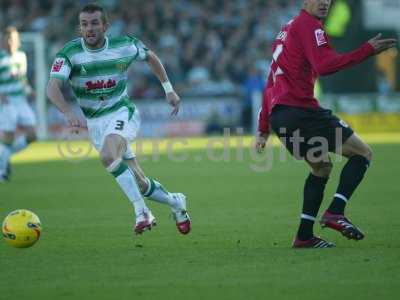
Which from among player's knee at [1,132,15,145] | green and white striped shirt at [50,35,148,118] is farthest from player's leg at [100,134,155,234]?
player's knee at [1,132,15,145]

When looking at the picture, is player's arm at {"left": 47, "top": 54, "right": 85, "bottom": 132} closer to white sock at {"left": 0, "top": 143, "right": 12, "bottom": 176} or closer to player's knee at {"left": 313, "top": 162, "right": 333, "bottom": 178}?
player's knee at {"left": 313, "top": 162, "right": 333, "bottom": 178}

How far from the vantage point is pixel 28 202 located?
13.6 m

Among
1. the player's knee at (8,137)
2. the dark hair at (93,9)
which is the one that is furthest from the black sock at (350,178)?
the player's knee at (8,137)

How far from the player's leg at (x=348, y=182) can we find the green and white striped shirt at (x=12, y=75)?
1019 cm

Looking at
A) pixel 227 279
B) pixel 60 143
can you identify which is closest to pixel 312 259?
pixel 227 279

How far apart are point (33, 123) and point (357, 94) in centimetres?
1578

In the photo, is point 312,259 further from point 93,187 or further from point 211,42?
point 211,42

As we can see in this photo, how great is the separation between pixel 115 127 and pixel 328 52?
2506mm

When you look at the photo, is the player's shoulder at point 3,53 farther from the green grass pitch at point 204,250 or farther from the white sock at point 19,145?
the green grass pitch at point 204,250

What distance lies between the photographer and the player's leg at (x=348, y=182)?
29.0ft

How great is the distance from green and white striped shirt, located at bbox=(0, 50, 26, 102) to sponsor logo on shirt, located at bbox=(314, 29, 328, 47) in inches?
409

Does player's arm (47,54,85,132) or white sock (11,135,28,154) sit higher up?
player's arm (47,54,85,132)

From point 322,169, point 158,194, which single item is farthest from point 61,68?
point 322,169

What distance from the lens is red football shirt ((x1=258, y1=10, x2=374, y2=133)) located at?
8375mm
